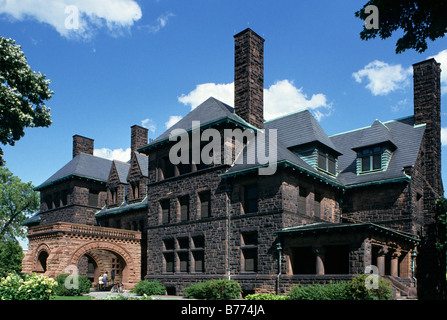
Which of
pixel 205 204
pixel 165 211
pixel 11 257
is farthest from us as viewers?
pixel 11 257

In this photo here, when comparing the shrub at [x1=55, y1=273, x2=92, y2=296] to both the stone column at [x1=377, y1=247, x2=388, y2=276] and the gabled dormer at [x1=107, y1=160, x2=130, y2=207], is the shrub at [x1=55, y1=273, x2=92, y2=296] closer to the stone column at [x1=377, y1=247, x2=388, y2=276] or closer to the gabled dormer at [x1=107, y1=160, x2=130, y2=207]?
the gabled dormer at [x1=107, y1=160, x2=130, y2=207]

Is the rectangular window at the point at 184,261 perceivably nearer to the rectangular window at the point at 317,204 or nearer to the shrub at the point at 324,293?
the rectangular window at the point at 317,204

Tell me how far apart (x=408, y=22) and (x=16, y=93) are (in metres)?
19.7

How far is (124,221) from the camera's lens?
125ft

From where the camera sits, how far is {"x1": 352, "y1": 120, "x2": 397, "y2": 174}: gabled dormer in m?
29.2

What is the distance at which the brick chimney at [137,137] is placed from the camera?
139 feet

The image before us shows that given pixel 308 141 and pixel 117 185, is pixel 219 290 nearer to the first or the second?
pixel 308 141

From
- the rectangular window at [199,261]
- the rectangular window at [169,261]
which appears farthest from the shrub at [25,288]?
the rectangular window at [169,261]

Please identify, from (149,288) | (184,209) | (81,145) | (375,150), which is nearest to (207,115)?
(184,209)

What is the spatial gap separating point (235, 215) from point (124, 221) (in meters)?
14.7

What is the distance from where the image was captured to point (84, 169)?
42.7 metres

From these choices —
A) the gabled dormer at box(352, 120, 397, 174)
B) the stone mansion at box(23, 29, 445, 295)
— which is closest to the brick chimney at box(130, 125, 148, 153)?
the stone mansion at box(23, 29, 445, 295)
